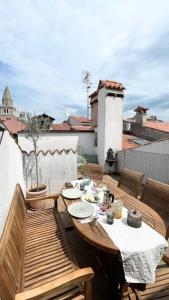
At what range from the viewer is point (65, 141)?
8.02 metres

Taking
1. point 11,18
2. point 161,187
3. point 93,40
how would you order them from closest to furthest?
point 161,187 → point 11,18 → point 93,40

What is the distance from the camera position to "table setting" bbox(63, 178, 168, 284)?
60.6 inches

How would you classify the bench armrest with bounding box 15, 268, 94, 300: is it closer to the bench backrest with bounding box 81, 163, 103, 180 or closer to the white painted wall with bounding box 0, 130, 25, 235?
the white painted wall with bounding box 0, 130, 25, 235

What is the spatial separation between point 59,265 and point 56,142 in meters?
→ 6.31

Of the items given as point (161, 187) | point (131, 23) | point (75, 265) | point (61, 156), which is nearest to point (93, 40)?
point (131, 23)

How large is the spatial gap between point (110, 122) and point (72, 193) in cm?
488

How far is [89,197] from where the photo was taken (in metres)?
2.63

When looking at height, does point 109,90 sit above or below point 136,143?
above

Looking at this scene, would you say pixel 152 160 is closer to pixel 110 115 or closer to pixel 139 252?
pixel 110 115

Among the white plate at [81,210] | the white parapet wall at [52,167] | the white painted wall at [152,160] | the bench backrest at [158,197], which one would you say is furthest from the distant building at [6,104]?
the bench backrest at [158,197]

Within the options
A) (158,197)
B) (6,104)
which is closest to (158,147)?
(158,197)

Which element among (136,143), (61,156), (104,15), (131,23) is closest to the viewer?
(104,15)

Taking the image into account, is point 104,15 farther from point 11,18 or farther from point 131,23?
point 11,18

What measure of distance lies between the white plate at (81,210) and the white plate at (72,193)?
0.97 feet
